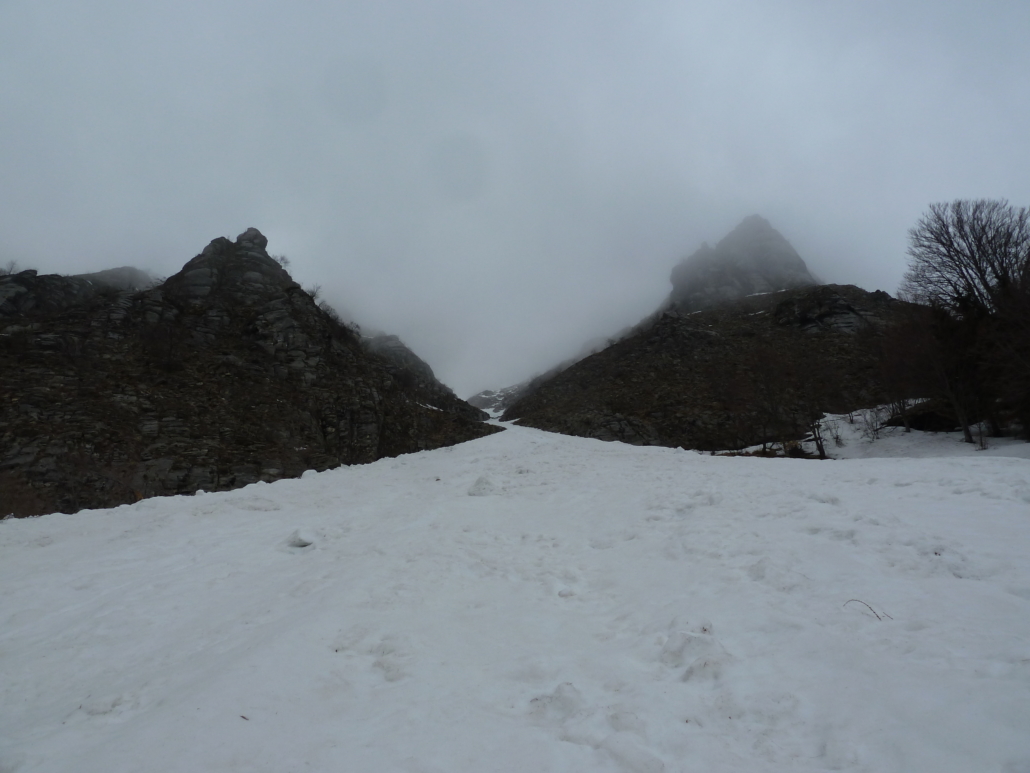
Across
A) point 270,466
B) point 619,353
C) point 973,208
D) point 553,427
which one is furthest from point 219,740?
point 619,353

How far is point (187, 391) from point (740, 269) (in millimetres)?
101577

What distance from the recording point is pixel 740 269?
3716 inches

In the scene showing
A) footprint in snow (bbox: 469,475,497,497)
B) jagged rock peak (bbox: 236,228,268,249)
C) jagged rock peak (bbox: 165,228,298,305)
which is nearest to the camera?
footprint in snow (bbox: 469,475,497,497)

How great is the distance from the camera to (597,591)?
22.2ft

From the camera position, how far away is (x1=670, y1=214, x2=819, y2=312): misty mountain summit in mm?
88625

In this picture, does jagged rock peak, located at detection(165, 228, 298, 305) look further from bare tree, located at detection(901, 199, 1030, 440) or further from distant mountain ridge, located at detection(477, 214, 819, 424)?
distant mountain ridge, located at detection(477, 214, 819, 424)

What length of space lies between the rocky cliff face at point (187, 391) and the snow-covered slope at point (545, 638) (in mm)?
6932

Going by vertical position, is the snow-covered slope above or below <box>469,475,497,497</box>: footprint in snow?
below

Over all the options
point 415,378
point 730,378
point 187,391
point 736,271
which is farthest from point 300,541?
point 736,271

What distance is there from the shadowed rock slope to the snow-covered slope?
23279mm

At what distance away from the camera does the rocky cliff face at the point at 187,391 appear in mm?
15617

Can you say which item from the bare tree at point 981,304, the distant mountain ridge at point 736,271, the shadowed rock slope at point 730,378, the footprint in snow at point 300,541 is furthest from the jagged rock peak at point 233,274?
the distant mountain ridge at point 736,271

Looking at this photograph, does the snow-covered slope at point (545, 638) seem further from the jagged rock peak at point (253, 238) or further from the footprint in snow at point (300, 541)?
the jagged rock peak at point (253, 238)

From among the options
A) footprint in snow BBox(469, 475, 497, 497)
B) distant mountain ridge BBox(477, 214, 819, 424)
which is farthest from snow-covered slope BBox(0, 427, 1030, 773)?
distant mountain ridge BBox(477, 214, 819, 424)
